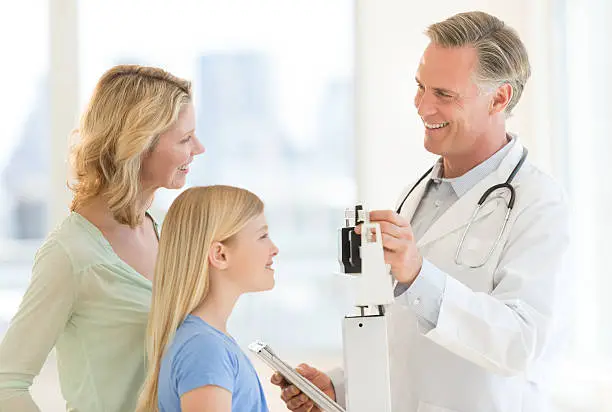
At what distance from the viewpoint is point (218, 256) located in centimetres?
Result: 164

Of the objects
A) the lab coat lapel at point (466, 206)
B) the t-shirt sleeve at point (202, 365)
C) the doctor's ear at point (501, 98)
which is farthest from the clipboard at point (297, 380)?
the doctor's ear at point (501, 98)

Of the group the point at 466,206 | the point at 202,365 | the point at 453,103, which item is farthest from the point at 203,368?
the point at 453,103

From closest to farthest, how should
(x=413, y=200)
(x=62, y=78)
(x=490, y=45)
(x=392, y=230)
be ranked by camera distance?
1. (x=392, y=230)
2. (x=490, y=45)
3. (x=413, y=200)
4. (x=62, y=78)

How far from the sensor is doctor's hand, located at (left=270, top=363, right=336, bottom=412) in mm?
1575

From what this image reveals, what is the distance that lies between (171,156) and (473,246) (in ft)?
2.04

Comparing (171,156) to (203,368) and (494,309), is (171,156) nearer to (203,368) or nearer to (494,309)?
(203,368)

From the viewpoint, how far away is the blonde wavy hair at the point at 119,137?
1647 mm

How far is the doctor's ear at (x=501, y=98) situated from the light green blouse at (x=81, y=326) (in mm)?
804

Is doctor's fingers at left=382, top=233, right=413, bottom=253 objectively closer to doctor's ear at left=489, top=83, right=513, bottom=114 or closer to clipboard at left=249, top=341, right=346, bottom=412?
clipboard at left=249, top=341, right=346, bottom=412

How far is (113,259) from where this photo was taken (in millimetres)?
1622

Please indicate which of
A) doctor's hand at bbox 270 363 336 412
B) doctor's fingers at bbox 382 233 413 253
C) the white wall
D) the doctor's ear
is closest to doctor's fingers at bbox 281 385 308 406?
doctor's hand at bbox 270 363 336 412

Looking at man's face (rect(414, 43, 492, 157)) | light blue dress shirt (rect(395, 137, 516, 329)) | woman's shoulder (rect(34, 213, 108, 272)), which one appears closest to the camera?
light blue dress shirt (rect(395, 137, 516, 329))

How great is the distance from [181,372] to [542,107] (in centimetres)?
194

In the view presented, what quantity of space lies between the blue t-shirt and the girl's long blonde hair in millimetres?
22
